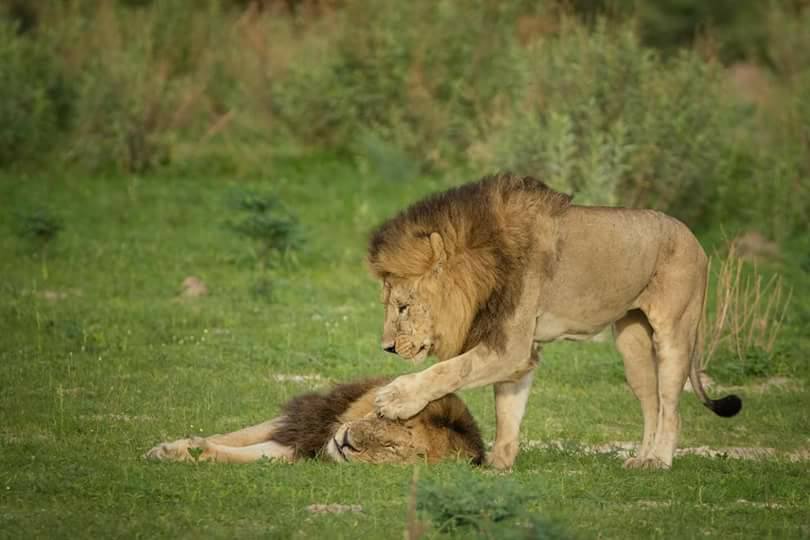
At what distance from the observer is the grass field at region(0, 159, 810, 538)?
636 centimetres

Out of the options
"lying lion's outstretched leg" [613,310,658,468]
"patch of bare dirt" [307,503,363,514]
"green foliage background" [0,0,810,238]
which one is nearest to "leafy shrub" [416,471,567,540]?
"patch of bare dirt" [307,503,363,514]

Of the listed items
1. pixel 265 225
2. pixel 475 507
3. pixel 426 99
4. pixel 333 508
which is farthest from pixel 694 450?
pixel 426 99

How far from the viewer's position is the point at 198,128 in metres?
19.0

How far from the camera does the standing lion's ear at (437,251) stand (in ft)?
A: 23.5

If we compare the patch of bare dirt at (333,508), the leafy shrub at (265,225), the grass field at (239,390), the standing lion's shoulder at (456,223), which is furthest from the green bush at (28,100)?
the patch of bare dirt at (333,508)

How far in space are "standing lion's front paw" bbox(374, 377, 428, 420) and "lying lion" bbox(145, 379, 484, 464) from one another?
142 millimetres

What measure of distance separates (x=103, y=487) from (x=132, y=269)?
7.22m

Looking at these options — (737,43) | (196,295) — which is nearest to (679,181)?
(196,295)

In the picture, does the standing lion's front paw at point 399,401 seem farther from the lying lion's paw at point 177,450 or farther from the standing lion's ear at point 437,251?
the lying lion's paw at point 177,450

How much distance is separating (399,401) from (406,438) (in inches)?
10.6

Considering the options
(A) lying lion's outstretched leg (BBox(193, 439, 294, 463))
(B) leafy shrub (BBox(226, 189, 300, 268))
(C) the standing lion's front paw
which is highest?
(C) the standing lion's front paw

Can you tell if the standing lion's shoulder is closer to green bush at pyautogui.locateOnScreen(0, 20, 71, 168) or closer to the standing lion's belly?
the standing lion's belly

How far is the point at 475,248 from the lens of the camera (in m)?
7.27

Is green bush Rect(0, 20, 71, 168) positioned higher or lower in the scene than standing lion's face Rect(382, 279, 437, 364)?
lower
